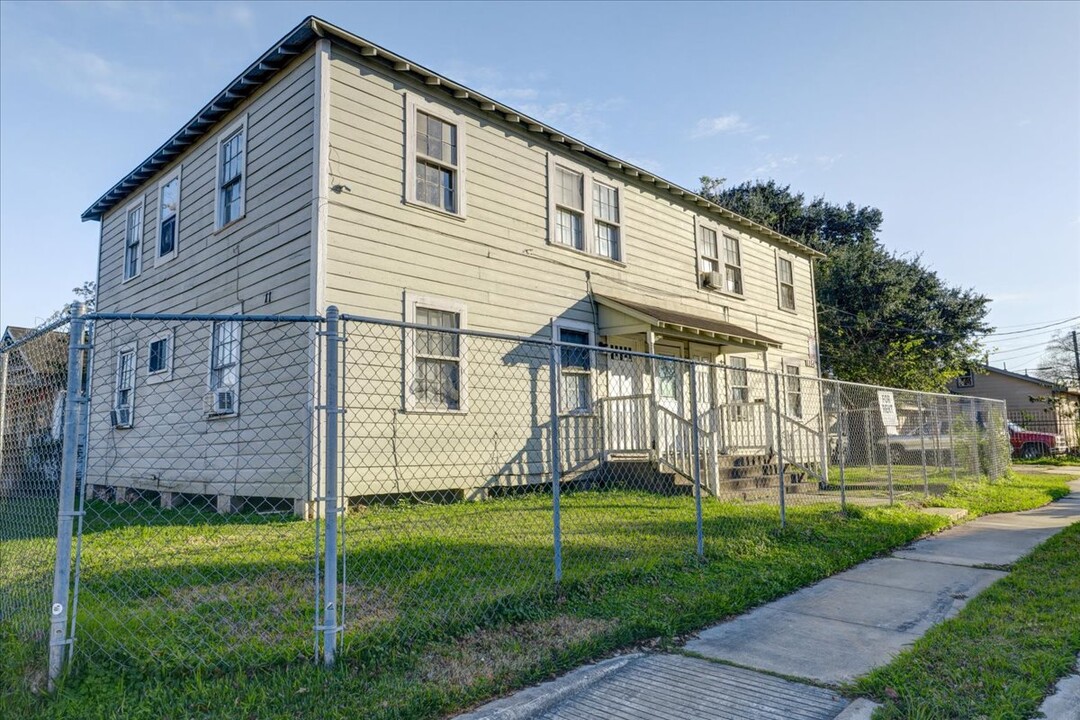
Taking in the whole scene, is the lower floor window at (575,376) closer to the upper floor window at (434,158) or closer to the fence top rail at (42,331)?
the upper floor window at (434,158)

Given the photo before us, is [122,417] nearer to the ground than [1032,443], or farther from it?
farther from it

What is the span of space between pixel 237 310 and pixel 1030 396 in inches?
1233

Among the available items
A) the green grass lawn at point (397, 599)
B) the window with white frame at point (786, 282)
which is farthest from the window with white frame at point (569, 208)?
the window with white frame at point (786, 282)

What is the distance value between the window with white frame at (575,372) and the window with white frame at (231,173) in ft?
17.7

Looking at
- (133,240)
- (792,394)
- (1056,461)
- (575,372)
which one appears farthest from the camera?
(1056,461)

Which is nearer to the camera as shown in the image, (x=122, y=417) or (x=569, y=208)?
(x=569, y=208)

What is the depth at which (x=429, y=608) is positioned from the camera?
4.11 meters

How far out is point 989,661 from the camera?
3547mm

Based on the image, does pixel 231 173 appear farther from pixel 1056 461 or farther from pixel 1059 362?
pixel 1059 362

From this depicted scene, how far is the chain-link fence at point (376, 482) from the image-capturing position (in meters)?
3.63

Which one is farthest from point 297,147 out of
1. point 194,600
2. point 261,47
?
point 194,600

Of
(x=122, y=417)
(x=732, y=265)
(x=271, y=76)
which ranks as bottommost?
(x=122, y=417)

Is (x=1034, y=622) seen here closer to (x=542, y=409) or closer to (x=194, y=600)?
(x=194, y=600)

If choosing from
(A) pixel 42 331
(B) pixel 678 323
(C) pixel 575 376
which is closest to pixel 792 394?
(B) pixel 678 323
